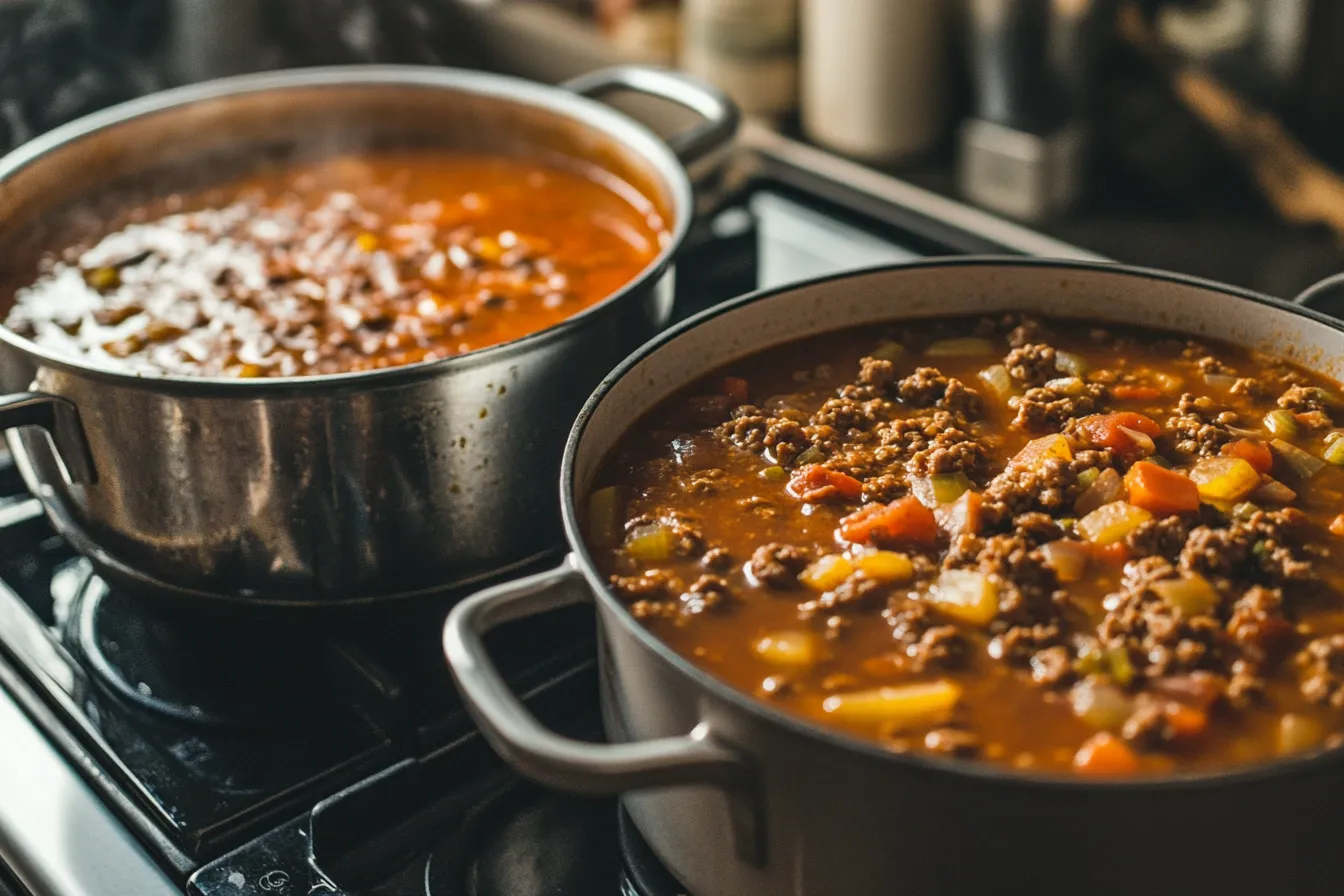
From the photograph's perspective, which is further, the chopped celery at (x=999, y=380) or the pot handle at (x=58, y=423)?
the chopped celery at (x=999, y=380)

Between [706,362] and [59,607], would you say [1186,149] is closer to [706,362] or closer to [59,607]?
[706,362]

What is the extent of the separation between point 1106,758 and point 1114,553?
271mm

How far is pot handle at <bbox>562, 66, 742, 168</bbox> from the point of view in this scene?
1928 millimetres

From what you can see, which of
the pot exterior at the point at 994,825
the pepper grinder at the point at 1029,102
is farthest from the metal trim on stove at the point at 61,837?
the pepper grinder at the point at 1029,102

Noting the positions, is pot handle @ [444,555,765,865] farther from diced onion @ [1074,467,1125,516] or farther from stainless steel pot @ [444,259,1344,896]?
diced onion @ [1074,467,1125,516]

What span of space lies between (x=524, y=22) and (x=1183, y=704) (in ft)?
8.11

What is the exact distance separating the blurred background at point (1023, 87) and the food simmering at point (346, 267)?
0.69m

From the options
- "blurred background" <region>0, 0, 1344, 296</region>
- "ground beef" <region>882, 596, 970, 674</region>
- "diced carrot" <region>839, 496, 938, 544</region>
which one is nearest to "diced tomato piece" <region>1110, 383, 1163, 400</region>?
"diced carrot" <region>839, 496, 938, 544</region>

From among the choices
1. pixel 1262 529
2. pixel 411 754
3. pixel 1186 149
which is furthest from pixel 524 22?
pixel 1262 529

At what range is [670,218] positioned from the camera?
182cm

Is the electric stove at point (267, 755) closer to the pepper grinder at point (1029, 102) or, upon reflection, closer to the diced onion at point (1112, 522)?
the diced onion at point (1112, 522)

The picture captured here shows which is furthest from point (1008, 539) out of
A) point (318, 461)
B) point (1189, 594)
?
point (318, 461)

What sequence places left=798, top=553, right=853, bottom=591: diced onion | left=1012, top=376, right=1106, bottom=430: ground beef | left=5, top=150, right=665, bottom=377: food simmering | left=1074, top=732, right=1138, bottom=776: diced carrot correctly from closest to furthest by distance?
1. left=1074, top=732, right=1138, bottom=776: diced carrot
2. left=798, top=553, right=853, bottom=591: diced onion
3. left=1012, top=376, right=1106, bottom=430: ground beef
4. left=5, top=150, right=665, bottom=377: food simmering

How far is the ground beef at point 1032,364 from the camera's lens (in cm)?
152
